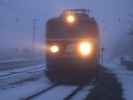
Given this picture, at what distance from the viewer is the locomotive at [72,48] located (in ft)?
64.3

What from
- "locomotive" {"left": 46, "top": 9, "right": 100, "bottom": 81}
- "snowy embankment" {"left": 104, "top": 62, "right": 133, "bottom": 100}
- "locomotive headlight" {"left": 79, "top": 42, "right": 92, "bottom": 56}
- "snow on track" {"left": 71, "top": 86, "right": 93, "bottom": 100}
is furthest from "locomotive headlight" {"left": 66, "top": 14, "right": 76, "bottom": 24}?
"snowy embankment" {"left": 104, "top": 62, "right": 133, "bottom": 100}

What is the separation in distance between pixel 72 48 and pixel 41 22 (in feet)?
233

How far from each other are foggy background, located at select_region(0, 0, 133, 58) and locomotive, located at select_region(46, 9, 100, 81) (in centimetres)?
4099

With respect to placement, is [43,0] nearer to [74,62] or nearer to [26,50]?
[26,50]

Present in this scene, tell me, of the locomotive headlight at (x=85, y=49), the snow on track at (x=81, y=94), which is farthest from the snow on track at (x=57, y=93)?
the locomotive headlight at (x=85, y=49)

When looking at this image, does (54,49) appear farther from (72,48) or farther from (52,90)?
(52,90)

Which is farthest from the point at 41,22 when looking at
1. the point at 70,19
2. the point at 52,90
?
the point at 52,90

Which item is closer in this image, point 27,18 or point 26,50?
point 26,50

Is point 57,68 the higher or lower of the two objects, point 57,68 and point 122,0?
the lower

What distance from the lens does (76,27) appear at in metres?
20.3

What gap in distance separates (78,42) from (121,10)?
186 feet

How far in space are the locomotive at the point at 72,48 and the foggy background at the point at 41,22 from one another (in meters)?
41.0

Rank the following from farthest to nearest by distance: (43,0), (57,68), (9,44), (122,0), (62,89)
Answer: (43,0), (122,0), (9,44), (57,68), (62,89)

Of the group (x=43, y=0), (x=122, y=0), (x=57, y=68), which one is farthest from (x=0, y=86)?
(x=43, y=0)
